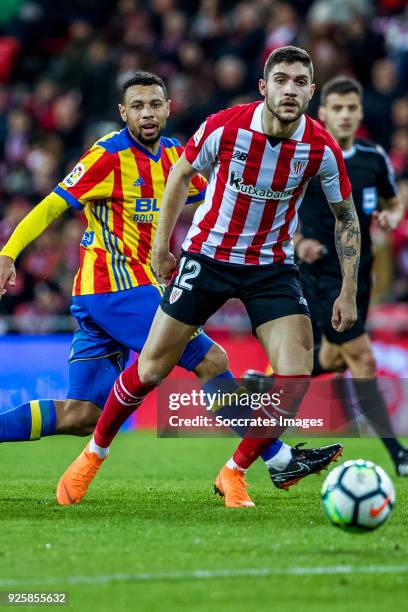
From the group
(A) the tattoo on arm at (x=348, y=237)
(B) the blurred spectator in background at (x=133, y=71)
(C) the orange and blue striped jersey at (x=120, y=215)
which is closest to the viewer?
(A) the tattoo on arm at (x=348, y=237)

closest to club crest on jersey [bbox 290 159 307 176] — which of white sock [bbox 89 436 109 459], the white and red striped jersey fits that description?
the white and red striped jersey

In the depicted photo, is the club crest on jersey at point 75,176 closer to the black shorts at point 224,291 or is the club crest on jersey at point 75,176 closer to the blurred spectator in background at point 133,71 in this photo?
the black shorts at point 224,291

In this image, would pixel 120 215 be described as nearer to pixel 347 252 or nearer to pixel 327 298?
pixel 347 252

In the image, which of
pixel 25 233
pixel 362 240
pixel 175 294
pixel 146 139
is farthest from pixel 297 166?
pixel 362 240

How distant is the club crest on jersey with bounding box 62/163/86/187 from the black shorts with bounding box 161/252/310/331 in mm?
861

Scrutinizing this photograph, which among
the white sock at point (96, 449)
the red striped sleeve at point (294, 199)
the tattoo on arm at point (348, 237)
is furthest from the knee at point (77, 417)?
the tattoo on arm at point (348, 237)

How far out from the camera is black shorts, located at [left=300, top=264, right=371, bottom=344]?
28.8ft

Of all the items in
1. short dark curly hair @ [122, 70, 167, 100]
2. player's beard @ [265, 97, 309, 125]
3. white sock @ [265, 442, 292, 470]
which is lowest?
white sock @ [265, 442, 292, 470]

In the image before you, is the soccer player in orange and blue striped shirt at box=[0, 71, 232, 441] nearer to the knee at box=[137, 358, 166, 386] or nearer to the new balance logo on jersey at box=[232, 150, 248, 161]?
the knee at box=[137, 358, 166, 386]

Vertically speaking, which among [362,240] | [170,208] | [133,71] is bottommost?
[362,240]

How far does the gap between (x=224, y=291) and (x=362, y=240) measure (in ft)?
8.68

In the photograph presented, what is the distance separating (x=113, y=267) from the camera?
6.97m

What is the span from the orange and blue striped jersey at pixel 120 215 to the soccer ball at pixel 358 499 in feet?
6.89

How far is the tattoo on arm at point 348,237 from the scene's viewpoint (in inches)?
259
